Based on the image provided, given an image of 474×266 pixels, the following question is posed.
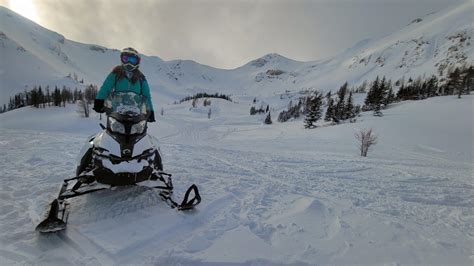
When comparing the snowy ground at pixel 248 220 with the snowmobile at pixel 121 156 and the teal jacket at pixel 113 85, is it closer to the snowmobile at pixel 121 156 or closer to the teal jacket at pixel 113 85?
the snowmobile at pixel 121 156

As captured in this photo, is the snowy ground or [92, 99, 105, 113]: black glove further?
[92, 99, 105, 113]: black glove

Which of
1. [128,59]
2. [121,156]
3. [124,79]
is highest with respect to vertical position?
[128,59]

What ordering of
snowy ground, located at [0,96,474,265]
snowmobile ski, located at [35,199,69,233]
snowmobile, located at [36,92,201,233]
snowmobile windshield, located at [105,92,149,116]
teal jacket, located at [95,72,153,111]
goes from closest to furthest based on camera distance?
snowy ground, located at [0,96,474,265] → snowmobile ski, located at [35,199,69,233] → snowmobile, located at [36,92,201,233] → snowmobile windshield, located at [105,92,149,116] → teal jacket, located at [95,72,153,111]

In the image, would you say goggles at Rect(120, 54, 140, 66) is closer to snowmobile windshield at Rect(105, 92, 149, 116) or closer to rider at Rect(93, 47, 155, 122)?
rider at Rect(93, 47, 155, 122)

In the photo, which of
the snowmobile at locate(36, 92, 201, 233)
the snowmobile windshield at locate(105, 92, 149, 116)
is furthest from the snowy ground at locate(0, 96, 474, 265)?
the snowmobile windshield at locate(105, 92, 149, 116)

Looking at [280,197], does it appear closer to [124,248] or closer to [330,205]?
[330,205]

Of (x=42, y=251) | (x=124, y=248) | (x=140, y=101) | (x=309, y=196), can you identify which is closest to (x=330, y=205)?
(x=309, y=196)

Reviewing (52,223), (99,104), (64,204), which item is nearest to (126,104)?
(99,104)

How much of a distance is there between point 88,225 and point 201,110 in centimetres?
8541

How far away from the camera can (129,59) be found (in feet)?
16.1

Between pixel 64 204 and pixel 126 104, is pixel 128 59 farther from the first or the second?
pixel 64 204

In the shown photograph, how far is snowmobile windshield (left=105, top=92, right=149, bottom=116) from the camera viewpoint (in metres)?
4.45

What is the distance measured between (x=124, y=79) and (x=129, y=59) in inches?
15.8

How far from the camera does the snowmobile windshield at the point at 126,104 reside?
445 cm
